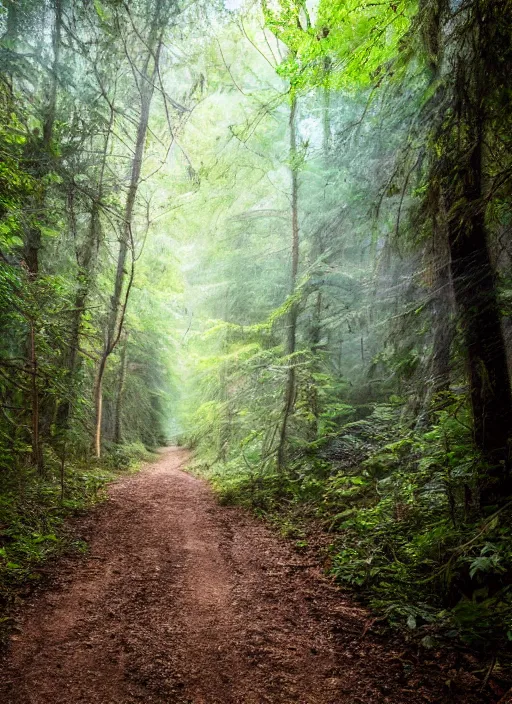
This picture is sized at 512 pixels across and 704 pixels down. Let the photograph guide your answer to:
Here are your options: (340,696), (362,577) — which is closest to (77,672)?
(340,696)

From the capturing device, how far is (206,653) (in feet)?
11.5

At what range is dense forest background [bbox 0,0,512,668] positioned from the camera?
370cm

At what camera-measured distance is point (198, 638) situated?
3711mm

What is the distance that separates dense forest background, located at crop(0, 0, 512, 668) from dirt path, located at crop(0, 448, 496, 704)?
21.8 inches

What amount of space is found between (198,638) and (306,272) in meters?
6.55

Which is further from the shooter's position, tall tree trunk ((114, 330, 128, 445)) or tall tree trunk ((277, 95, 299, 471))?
tall tree trunk ((114, 330, 128, 445))

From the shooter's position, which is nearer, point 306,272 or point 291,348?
point 306,272

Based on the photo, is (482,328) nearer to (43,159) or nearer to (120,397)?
(43,159)

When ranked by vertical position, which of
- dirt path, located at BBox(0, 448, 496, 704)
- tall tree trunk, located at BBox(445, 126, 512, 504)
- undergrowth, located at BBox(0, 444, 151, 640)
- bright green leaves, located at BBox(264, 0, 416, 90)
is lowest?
dirt path, located at BBox(0, 448, 496, 704)

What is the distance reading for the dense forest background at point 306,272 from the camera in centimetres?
370

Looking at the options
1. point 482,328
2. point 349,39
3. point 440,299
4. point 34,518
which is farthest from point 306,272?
point 34,518

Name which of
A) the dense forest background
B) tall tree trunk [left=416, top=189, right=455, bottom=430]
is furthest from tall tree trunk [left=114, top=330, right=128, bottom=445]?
tall tree trunk [left=416, top=189, right=455, bottom=430]

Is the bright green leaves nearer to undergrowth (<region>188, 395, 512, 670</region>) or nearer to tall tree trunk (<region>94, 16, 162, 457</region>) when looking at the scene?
undergrowth (<region>188, 395, 512, 670</region>)

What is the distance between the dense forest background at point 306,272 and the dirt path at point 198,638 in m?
0.55
